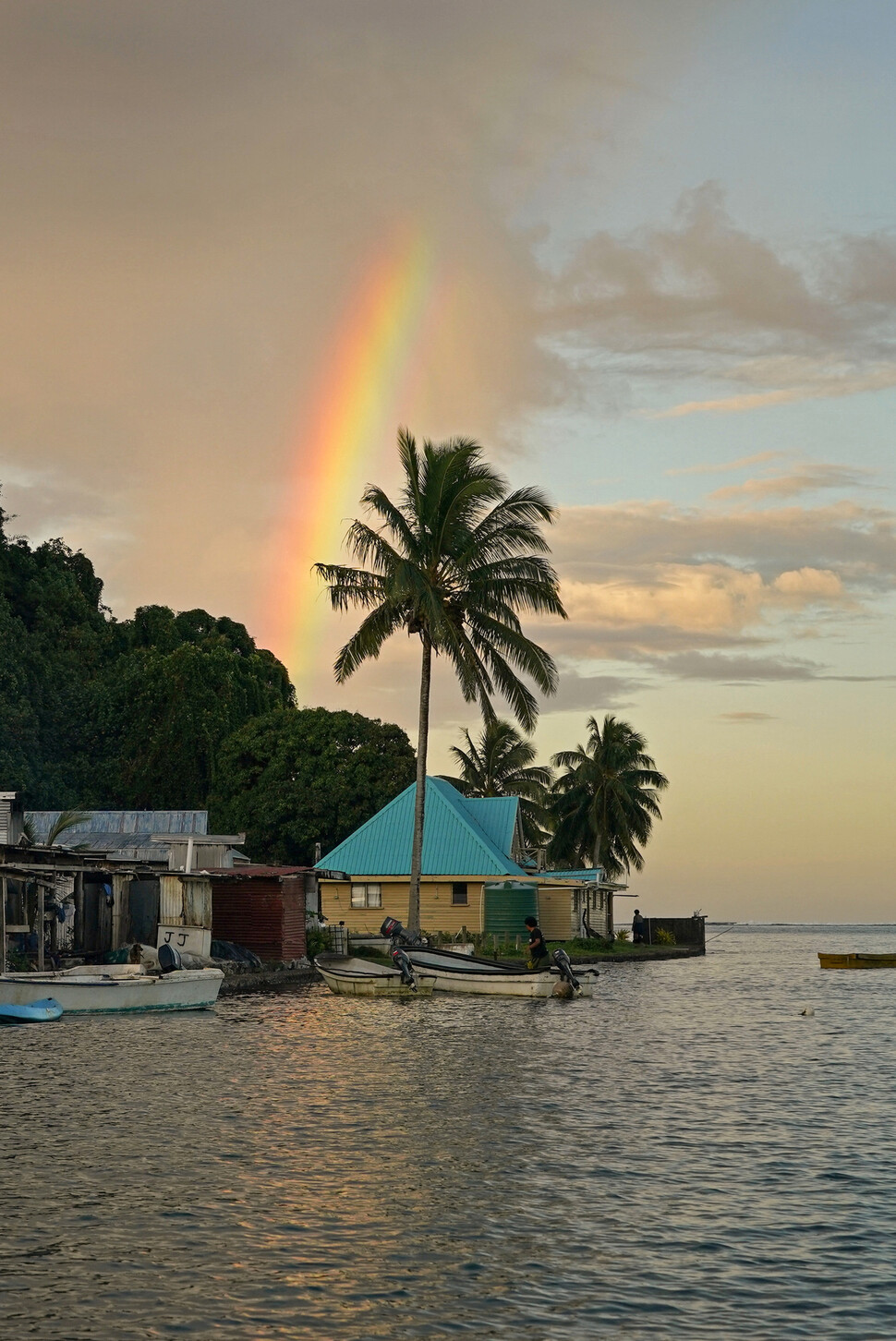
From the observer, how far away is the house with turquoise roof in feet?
199

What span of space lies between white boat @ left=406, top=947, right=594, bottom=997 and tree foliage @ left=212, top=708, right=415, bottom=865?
3515 centimetres

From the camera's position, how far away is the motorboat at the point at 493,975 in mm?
38125

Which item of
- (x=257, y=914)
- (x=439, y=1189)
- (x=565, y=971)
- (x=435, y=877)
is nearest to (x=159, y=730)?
(x=435, y=877)

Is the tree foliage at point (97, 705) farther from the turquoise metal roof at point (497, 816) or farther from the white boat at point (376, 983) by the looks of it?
the white boat at point (376, 983)

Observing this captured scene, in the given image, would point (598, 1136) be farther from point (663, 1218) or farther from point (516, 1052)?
point (516, 1052)

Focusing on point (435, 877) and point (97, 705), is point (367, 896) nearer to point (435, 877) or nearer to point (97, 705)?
point (435, 877)

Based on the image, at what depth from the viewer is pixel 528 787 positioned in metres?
80.9

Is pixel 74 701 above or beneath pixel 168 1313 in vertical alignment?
above

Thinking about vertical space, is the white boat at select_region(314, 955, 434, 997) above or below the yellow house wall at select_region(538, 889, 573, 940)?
below

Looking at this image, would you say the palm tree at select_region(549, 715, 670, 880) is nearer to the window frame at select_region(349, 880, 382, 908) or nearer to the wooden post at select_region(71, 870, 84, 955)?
the window frame at select_region(349, 880, 382, 908)

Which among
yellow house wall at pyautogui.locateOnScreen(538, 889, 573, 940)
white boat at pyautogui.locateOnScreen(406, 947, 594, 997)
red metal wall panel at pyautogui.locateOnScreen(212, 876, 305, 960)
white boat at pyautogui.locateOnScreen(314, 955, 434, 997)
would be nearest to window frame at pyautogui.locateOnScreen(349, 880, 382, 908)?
yellow house wall at pyautogui.locateOnScreen(538, 889, 573, 940)

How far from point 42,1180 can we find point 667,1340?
7.07m

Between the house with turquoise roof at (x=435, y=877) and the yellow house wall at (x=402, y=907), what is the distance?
0.04 meters

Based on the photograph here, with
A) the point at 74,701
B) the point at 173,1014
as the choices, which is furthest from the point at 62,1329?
the point at 74,701
